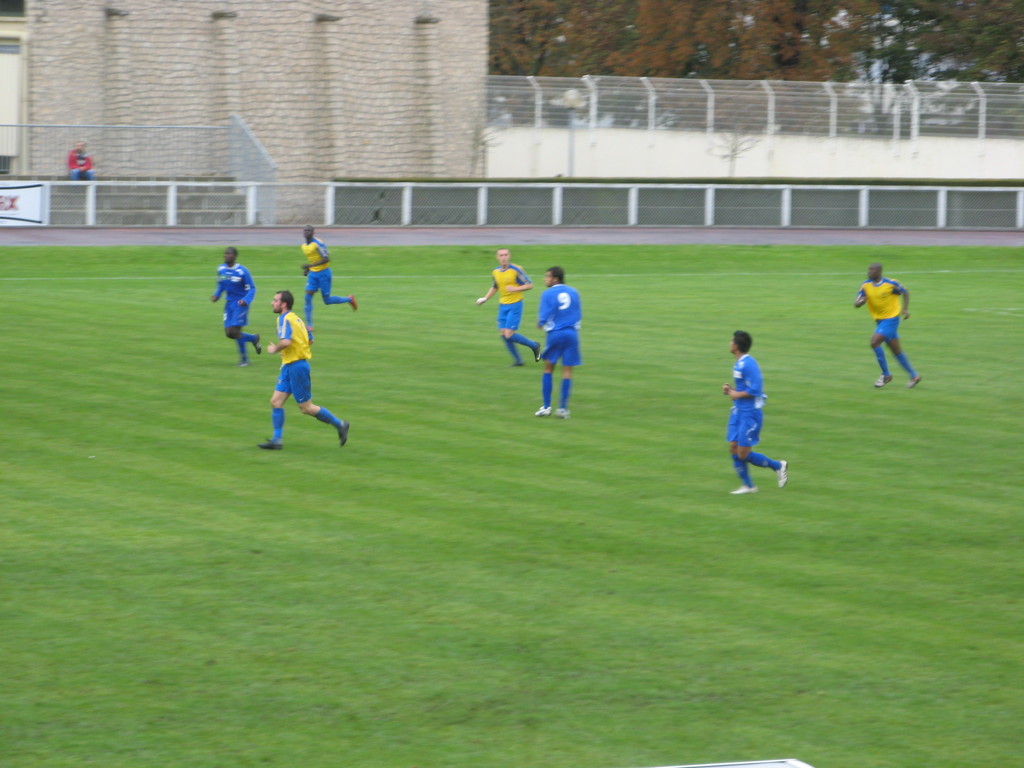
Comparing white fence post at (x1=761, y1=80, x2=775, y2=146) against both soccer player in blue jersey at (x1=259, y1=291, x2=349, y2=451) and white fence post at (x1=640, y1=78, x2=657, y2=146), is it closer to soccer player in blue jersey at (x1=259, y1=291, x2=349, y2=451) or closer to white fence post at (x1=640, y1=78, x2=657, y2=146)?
white fence post at (x1=640, y1=78, x2=657, y2=146)

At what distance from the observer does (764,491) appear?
44.7ft

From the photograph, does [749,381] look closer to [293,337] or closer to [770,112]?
[293,337]

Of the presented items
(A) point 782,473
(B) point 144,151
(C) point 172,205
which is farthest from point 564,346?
(B) point 144,151

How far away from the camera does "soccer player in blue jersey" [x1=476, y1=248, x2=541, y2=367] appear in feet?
64.7

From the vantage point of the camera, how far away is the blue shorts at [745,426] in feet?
42.0

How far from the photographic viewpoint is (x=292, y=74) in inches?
1709

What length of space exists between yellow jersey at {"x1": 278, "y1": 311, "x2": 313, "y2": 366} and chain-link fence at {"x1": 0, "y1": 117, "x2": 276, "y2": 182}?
84.7 feet

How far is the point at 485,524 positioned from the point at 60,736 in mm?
5162

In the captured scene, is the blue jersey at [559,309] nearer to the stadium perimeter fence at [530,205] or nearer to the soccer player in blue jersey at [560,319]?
the soccer player in blue jersey at [560,319]

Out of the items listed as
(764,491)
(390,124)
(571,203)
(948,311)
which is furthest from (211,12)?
(764,491)

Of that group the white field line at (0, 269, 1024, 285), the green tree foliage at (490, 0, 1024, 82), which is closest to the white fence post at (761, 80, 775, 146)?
the green tree foliage at (490, 0, 1024, 82)

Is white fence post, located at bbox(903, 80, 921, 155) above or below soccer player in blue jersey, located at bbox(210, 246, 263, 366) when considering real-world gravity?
above

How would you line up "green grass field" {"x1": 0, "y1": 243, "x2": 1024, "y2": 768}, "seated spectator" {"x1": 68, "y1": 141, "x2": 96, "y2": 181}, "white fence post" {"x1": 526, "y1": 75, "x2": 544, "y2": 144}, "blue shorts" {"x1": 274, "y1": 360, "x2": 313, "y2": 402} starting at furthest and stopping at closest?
"white fence post" {"x1": 526, "y1": 75, "x2": 544, "y2": 144}
"seated spectator" {"x1": 68, "y1": 141, "x2": 96, "y2": 181}
"blue shorts" {"x1": 274, "y1": 360, "x2": 313, "y2": 402}
"green grass field" {"x1": 0, "y1": 243, "x2": 1024, "y2": 768}

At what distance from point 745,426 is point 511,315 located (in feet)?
26.5
